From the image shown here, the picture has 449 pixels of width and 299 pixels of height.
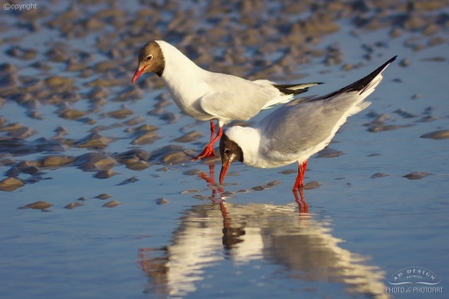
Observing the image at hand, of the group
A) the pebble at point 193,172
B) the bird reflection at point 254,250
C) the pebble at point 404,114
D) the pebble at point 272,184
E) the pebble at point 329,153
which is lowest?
the bird reflection at point 254,250

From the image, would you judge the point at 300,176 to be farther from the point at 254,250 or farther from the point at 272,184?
the point at 254,250

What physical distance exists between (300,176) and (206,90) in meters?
1.92

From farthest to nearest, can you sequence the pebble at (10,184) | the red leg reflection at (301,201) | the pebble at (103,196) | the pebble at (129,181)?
the pebble at (129,181), the pebble at (10,184), the pebble at (103,196), the red leg reflection at (301,201)

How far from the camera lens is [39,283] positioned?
466 centimetres

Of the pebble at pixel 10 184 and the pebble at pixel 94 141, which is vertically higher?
the pebble at pixel 94 141

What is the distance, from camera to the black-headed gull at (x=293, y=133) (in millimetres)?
6609

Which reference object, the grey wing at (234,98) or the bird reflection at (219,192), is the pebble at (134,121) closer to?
the grey wing at (234,98)

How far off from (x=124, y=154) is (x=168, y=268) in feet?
10.0

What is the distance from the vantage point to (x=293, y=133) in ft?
21.8

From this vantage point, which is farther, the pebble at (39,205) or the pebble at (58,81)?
the pebble at (58,81)

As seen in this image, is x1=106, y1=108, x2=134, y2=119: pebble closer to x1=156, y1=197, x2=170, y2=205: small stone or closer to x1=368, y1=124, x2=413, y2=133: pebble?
x1=368, y1=124, x2=413, y2=133: pebble

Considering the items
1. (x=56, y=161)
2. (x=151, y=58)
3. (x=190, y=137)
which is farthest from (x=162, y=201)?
(x=151, y=58)

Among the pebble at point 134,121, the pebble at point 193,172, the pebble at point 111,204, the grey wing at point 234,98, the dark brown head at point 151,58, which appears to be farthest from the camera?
the pebble at point 134,121

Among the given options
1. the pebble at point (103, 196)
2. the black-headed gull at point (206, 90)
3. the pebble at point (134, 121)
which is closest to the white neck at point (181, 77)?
the black-headed gull at point (206, 90)
